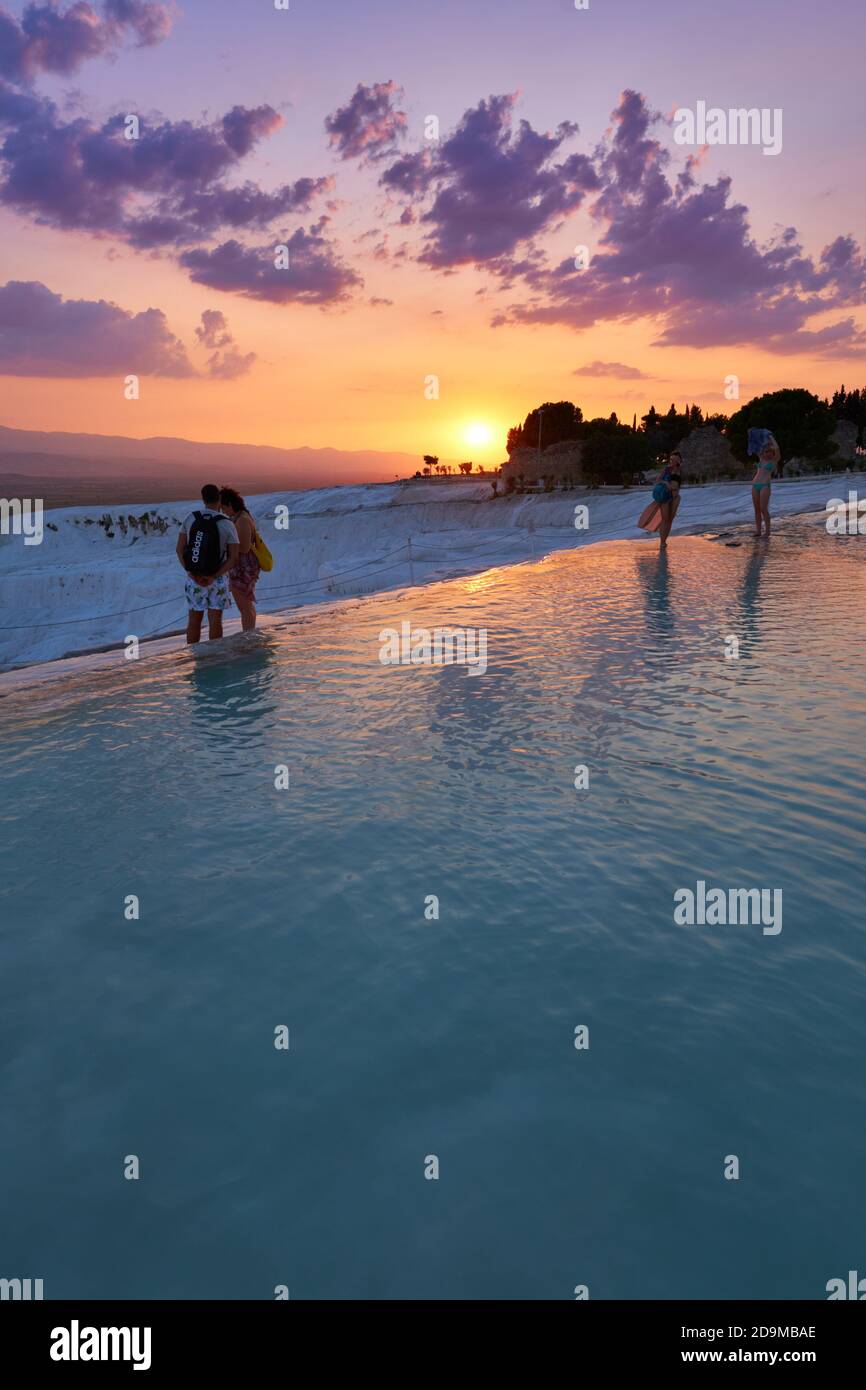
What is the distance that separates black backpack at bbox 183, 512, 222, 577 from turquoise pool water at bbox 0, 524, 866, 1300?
2.76m

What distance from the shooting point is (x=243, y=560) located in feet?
34.5

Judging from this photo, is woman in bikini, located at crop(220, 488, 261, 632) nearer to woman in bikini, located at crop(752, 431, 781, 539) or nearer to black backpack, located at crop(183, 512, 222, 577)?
black backpack, located at crop(183, 512, 222, 577)

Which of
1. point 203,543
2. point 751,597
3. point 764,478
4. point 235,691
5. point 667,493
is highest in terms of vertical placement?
point 764,478

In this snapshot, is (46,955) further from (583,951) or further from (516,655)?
(516,655)

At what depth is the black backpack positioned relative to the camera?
926cm

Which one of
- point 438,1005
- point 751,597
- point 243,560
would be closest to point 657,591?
point 751,597

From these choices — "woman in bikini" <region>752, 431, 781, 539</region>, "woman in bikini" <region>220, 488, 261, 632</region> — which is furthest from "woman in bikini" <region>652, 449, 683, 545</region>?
"woman in bikini" <region>220, 488, 261, 632</region>

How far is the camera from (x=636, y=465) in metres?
58.0

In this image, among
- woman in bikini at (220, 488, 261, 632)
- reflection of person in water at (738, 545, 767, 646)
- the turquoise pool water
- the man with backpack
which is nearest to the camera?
the turquoise pool water

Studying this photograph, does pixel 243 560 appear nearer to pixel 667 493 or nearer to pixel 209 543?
pixel 209 543

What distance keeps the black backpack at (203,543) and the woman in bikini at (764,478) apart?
10028 mm

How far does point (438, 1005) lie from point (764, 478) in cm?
1532

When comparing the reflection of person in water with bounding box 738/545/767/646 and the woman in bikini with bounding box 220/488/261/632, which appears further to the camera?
the woman in bikini with bounding box 220/488/261/632

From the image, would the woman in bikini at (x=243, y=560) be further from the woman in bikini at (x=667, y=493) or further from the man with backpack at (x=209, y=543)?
the woman in bikini at (x=667, y=493)
